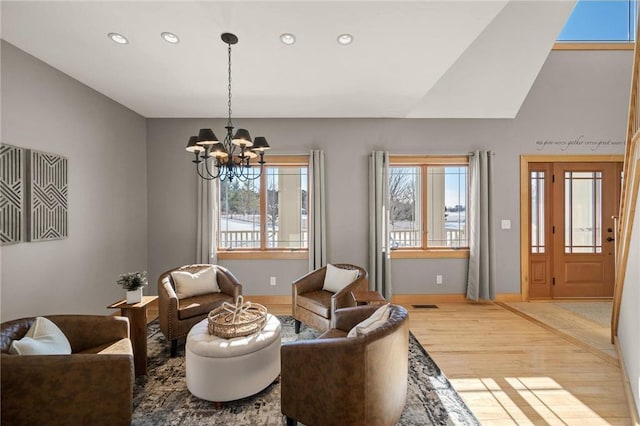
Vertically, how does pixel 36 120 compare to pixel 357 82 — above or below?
below

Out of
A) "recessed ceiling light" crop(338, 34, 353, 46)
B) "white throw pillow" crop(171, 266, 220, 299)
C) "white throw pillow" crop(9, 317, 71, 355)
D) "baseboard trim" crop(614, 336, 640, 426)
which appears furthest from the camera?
"white throw pillow" crop(171, 266, 220, 299)

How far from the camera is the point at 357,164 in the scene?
4289mm

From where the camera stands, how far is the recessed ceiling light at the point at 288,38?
7.84ft

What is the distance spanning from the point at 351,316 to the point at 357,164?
2.61 meters

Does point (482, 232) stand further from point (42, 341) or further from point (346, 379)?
point (42, 341)

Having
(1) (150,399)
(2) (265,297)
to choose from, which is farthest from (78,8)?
(2) (265,297)

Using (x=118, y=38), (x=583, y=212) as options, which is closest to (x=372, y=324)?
(x=118, y=38)

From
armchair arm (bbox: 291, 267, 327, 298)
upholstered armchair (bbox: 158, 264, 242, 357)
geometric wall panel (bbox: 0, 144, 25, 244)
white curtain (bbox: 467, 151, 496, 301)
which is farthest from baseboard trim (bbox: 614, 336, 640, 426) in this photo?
geometric wall panel (bbox: 0, 144, 25, 244)

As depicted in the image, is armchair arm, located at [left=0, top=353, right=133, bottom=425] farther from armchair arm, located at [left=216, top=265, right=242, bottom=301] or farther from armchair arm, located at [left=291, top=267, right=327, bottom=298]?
armchair arm, located at [left=291, top=267, right=327, bottom=298]

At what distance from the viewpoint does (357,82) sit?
3.15m

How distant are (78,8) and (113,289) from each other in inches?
123

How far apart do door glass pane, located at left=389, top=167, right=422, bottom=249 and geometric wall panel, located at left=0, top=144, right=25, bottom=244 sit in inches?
167

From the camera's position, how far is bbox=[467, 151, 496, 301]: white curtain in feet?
13.7

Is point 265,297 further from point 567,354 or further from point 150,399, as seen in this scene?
point 567,354
